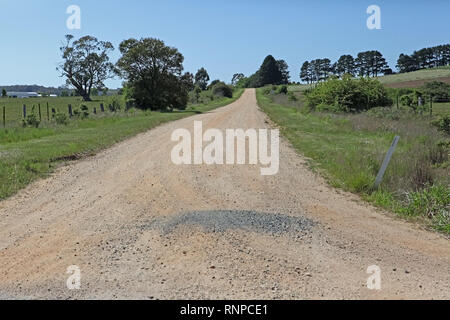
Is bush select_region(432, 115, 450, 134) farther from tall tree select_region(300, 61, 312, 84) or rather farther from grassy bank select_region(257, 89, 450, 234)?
tall tree select_region(300, 61, 312, 84)

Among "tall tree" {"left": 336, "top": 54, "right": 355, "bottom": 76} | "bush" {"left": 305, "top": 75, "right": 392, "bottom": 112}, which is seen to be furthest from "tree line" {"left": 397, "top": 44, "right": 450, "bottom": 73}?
"bush" {"left": 305, "top": 75, "right": 392, "bottom": 112}

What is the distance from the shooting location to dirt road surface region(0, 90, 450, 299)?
178 inches

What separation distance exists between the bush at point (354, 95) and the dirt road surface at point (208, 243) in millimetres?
21040

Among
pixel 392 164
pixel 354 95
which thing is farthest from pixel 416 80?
pixel 392 164

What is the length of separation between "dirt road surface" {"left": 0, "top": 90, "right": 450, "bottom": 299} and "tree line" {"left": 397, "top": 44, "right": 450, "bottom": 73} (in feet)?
361

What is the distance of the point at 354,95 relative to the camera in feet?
97.6

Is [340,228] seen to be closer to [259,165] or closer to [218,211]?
[218,211]

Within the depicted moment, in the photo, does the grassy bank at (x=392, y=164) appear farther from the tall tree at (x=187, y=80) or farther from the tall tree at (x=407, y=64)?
the tall tree at (x=407, y=64)

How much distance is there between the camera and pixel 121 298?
4266 millimetres

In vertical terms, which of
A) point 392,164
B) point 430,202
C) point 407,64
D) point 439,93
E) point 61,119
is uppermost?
point 407,64

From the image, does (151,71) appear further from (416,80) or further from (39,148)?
(416,80)

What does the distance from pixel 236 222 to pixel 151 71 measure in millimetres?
39091

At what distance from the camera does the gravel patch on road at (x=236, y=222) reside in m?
6.34
